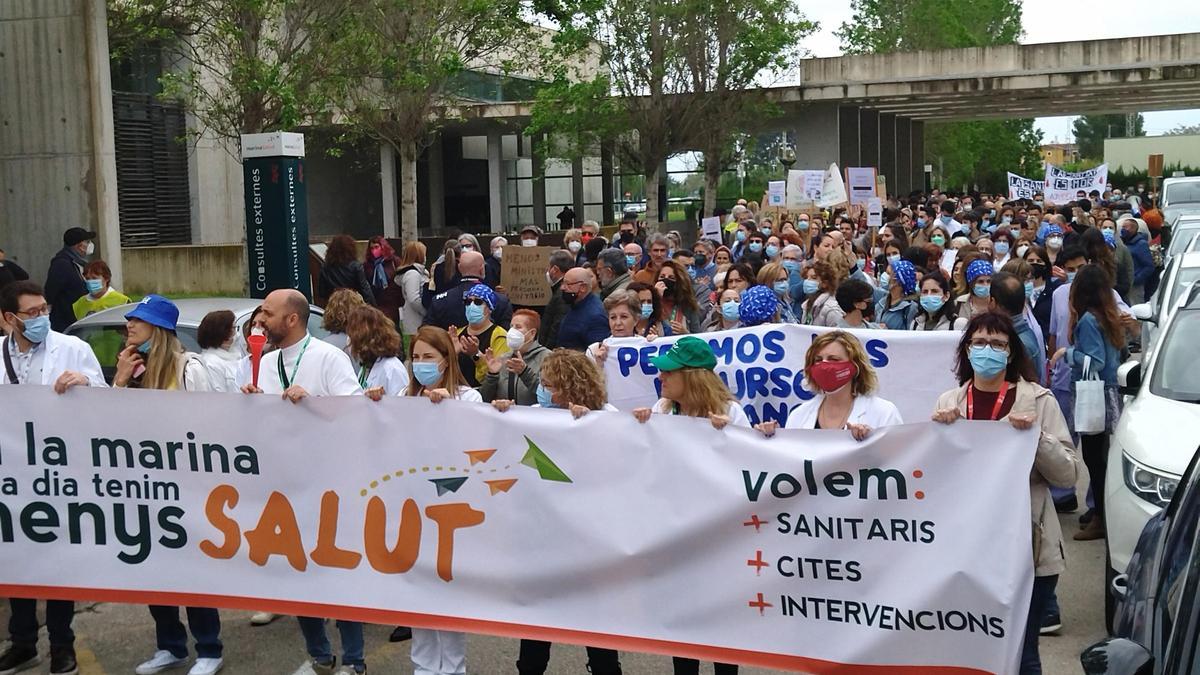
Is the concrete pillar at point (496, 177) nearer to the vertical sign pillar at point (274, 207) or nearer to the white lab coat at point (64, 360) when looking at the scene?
the vertical sign pillar at point (274, 207)

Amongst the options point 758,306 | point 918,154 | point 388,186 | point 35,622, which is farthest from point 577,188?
point 35,622

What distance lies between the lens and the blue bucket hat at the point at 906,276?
10781 mm

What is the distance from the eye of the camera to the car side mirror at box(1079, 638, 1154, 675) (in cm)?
370

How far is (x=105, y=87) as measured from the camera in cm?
1870

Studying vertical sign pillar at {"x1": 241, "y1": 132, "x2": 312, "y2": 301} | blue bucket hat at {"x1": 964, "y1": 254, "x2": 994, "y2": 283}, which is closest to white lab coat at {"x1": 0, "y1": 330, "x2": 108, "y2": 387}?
blue bucket hat at {"x1": 964, "y1": 254, "x2": 994, "y2": 283}

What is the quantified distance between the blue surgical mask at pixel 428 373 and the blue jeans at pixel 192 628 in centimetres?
153

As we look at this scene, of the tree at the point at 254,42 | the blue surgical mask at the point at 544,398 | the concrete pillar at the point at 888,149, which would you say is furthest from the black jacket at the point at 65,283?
the concrete pillar at the point at 888,149

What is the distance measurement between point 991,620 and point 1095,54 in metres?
37.3

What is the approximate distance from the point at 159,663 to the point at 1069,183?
75.6 ft

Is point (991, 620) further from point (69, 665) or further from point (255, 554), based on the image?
point (69, 665)

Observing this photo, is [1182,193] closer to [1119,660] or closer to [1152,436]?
[1152,436]

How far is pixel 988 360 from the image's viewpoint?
6.18 m

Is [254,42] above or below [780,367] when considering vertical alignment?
above

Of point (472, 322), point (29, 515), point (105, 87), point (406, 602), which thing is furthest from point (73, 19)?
point (406, 602)
